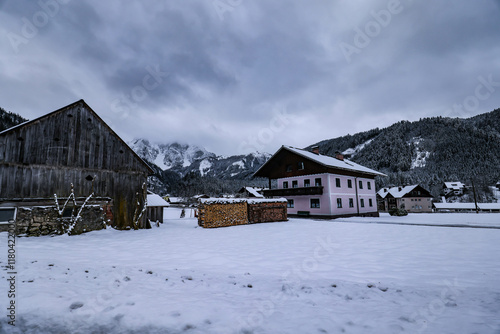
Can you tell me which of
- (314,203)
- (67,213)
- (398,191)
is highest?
(398,191)

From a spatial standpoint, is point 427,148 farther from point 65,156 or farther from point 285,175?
point 65,156

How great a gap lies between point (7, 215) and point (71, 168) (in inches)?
157

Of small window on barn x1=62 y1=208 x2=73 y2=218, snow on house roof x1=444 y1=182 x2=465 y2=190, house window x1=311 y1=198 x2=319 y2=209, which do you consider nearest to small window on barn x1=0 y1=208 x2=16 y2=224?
small window on barn x1=62 y1=208 x2=73 y2=218

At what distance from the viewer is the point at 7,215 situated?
1313 centimetres

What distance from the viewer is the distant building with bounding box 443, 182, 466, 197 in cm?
9926

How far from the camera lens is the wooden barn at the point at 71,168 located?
13492 millimetres

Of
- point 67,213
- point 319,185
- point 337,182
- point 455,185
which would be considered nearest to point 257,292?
point 67,213

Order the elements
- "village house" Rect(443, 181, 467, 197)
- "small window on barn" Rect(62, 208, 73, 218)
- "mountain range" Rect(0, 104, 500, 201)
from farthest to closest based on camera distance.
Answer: "mountain range" Rect(0, 104, 500, 201) < "village house" Rect(443, 181, 467, 197) < "small window on barn" Rect(62, 208, 73, 218)

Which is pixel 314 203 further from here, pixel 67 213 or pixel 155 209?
pixel 67 213

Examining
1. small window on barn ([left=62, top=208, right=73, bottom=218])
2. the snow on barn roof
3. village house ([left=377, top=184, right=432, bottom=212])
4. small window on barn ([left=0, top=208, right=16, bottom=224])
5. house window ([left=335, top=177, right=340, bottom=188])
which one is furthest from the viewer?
the snow on barn roof

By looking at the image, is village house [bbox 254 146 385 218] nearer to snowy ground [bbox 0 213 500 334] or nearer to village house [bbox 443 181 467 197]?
snowy ground [bbox 0 213 500 334]

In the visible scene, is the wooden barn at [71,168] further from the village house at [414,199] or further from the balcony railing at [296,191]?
the village house at [414,199]

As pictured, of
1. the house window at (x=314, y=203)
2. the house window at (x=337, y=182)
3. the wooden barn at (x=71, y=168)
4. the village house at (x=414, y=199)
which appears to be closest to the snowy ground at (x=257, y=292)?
the wooden barn at (x=71, y=168)

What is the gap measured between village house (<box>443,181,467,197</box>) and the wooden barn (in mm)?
127027
